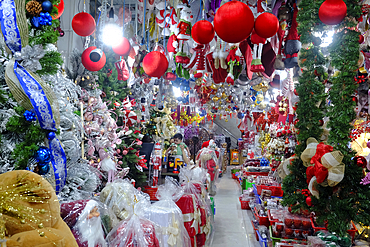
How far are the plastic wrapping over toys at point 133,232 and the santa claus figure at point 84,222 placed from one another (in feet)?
0.57

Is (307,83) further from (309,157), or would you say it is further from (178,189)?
(178,189)

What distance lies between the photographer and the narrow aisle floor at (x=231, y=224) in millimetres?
4488

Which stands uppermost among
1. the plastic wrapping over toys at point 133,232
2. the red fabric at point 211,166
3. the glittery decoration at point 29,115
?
the glittery decoration at point 29,115

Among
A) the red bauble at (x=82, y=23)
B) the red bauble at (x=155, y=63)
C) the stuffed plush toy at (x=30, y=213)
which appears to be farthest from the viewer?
the red bauble at (x=155, y=63)

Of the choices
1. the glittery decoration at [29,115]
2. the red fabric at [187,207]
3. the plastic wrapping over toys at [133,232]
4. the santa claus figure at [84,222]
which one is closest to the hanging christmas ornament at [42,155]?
the glittery decoration at [29,115]

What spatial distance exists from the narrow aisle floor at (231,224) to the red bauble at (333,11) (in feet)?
12.1

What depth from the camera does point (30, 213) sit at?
35.7 inches

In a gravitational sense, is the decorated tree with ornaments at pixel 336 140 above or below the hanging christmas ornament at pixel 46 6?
below

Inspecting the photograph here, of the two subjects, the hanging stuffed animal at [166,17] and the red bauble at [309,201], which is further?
the hanging stuffed animal at [166,17]

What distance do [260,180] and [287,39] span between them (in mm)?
3390

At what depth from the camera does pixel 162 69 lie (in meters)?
2.71

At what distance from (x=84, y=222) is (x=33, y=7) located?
1.15 metres

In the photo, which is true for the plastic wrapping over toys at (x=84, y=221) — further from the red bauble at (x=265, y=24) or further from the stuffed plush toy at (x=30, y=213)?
the red bauble at (x=265, y=24)

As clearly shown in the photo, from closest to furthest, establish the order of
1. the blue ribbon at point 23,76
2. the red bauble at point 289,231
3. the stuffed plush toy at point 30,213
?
the stuffed plush toy at point 30,213 < the blue ribbon at point 23,76 < the red bauble at point 289,231
